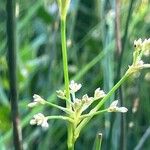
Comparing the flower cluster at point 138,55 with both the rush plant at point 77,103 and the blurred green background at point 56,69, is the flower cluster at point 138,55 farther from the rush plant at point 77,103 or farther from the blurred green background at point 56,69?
the blurred green background at point 56,69

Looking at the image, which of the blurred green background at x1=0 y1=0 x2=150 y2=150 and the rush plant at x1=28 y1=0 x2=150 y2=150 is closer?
the rush plant at x1=28 y1=0 x2=150 y2=150

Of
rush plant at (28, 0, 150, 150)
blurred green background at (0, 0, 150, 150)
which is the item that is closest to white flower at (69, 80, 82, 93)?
rush plant at (28, 0, 150, 150)

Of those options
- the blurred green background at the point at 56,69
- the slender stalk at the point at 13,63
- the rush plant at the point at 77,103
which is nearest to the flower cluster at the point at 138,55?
the rush plant at the point at 77,103

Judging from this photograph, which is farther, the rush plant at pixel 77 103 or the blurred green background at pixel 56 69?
the blurred green background at pixel 56 69

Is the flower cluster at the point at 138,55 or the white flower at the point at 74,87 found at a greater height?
the flower cluster at the point at 138,55

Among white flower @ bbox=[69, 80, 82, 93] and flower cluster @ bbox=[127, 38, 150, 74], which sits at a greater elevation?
flower cluster @ bbox=[127, 38, 150, 74]

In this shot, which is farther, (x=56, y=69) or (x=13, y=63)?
(x=56, y=69)

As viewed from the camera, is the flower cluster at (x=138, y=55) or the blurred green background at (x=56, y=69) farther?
the blurred green background at (x=56, y=69)

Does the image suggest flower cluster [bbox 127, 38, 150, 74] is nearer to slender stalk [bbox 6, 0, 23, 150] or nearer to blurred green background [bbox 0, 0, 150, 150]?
slender stalk [bbox 6, 0, 23, 150]

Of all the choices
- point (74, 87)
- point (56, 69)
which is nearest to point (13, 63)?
point (74, 87)

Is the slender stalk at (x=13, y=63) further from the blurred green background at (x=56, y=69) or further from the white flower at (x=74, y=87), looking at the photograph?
the blurred green background at (x=56, y=69)

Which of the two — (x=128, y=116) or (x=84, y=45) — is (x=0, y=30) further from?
(x=128, y=116)

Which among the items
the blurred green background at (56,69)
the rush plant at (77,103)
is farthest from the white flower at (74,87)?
the blurred green background at (56,69)

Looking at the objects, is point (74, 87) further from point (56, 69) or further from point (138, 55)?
point (56, 69)
